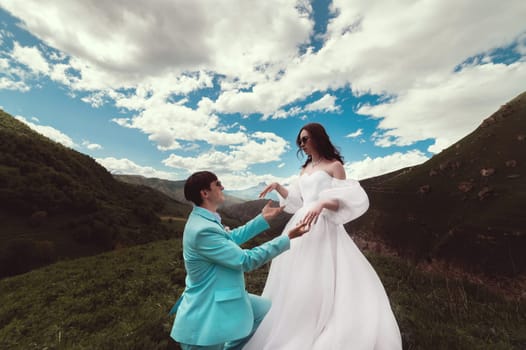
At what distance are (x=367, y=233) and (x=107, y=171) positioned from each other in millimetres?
45125

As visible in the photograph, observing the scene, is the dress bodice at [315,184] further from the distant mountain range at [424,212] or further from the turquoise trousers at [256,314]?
the turquoise trousers at [256,314]

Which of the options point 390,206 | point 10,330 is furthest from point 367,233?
point 10,330

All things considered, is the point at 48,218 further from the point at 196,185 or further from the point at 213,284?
the point at 213,284

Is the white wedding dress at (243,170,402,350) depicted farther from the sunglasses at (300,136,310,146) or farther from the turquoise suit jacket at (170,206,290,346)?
the turquoise suit jacket at (170,206,290,346)

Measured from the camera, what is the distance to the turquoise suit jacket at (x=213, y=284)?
226 cm

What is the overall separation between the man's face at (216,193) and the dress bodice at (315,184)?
5.38 ft

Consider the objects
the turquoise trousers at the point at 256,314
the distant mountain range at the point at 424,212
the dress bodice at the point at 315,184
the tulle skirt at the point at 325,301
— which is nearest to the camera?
the tulle skirt at the point at 325,301

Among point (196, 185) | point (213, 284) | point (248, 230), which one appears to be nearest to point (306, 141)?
point (248, 230)

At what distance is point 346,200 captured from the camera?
332 cm

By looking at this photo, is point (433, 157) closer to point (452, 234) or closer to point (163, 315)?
point (452, 234)

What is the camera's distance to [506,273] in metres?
6.71

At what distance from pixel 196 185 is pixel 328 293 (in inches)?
88.0

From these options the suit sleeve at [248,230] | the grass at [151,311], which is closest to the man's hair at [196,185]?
the suit sleeve at [248,230]

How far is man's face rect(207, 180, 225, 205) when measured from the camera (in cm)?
262
